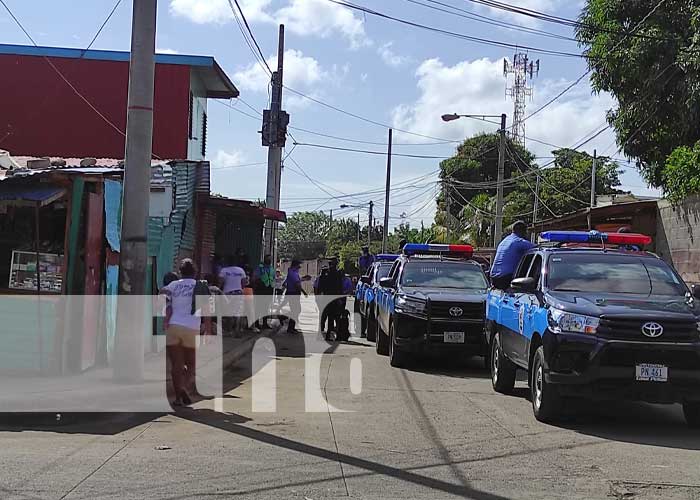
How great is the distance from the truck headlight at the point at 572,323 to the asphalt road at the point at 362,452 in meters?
1.07

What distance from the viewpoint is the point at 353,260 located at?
68750mm

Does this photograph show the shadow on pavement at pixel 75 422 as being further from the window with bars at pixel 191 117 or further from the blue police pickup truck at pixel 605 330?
the window with bars at pixel 191 117

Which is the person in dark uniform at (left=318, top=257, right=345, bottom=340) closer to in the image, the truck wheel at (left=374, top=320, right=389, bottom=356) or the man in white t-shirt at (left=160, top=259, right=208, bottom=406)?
the truck wheel at (left=374, top=320, right=389, bottom=356)

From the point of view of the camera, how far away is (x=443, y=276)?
15102mm

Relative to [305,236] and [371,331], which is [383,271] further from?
[305,236]

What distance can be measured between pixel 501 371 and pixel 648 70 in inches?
557

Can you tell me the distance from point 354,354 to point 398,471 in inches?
372

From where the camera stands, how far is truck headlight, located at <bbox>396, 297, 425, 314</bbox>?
13656 millimetres

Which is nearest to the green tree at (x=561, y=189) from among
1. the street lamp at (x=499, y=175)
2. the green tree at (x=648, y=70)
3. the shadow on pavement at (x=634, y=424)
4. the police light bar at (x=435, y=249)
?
the street lamp at (x=499, y=175)

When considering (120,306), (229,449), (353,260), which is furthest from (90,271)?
(353,260)

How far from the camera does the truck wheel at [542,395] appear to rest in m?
8.89

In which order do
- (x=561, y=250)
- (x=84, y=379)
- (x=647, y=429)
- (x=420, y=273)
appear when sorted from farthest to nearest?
(x=420, y=273) → (x=84, y=379) → (x=561, y=250) → (x=647, y=429)

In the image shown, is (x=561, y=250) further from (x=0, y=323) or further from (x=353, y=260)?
(x=353, y=260)

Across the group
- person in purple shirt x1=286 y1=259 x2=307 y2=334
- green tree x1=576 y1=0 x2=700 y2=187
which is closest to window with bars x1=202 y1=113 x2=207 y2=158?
person in purple shirt x1=286 y1=259 x2=307 y2=334
